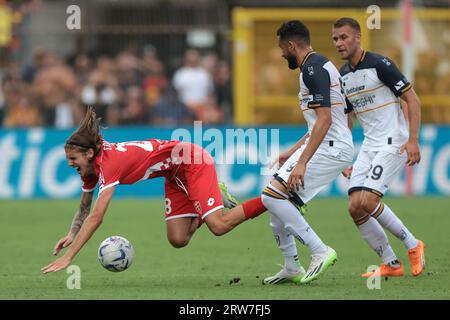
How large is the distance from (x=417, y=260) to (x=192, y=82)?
472 inches

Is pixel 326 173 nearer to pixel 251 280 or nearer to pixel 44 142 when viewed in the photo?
pixel 251 280

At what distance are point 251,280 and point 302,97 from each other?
1.85 m

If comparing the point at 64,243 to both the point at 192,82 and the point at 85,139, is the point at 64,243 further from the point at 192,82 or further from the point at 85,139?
the point at 192,82

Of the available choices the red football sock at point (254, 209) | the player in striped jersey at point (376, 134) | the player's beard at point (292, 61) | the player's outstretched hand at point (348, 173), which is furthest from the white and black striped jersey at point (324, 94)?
the red football sock at point (254, 209)

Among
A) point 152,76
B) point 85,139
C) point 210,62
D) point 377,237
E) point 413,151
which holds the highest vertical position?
point 210,62

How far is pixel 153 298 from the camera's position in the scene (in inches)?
349

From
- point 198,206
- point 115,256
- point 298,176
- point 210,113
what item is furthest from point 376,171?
point 210,113

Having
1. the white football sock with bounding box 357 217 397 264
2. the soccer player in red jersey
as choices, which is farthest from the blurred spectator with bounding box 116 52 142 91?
the white football sock with bounding box 357 217 397 264

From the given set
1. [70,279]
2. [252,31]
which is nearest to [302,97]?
[70,279]

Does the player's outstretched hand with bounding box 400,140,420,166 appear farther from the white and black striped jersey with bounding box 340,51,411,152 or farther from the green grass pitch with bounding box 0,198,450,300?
the green grass pitch with bounding box 0,198,450,300

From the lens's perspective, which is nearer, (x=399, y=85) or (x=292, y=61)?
(x=292, y=61)

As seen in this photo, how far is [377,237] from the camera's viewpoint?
10461 millimetres

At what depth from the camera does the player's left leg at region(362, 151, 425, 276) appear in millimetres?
10312
